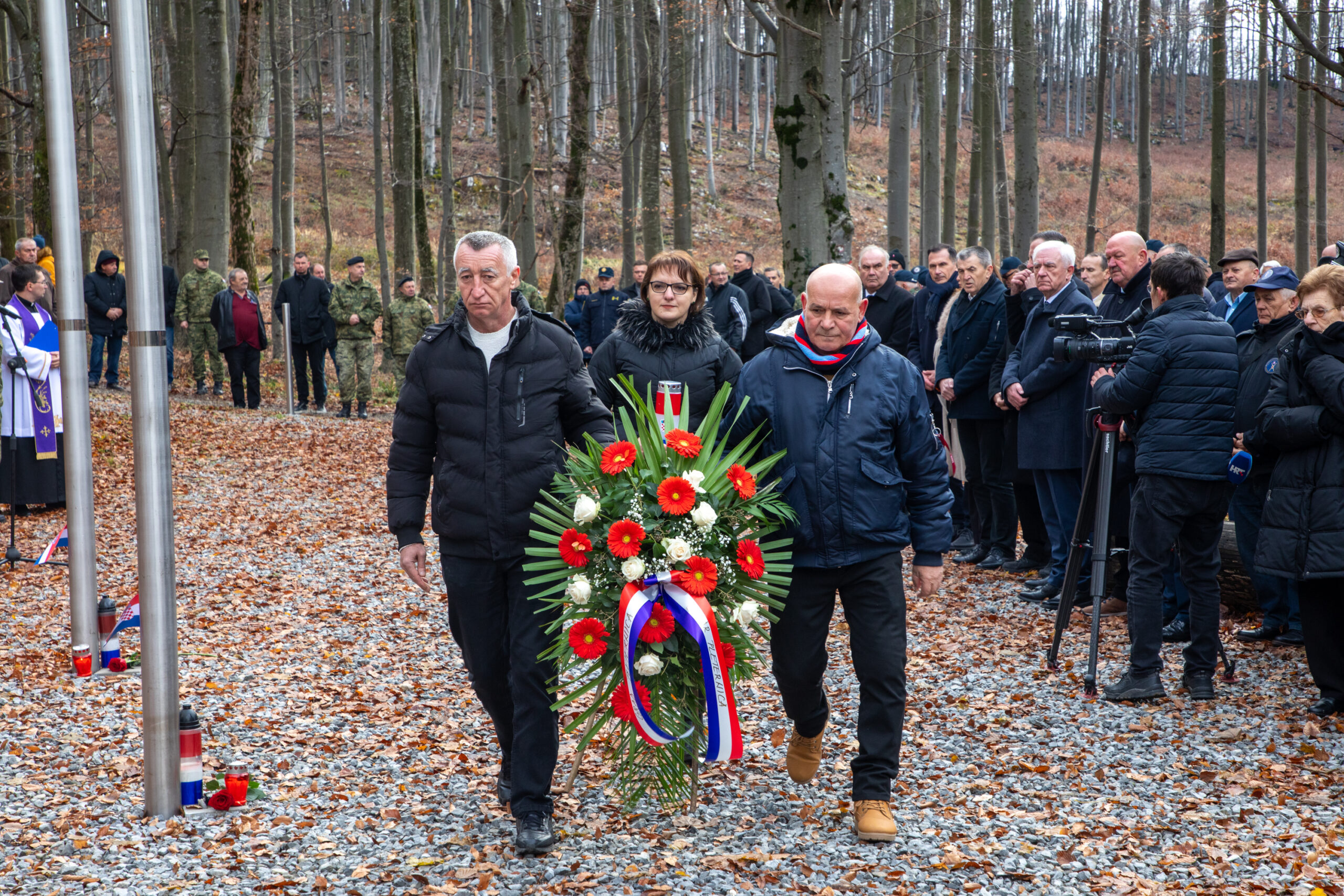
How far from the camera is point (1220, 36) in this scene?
1728cm

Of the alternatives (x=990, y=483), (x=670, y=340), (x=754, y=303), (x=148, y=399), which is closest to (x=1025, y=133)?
(x=754, y=303)

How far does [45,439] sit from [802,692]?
335 inches

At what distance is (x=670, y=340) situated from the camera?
584 centimetres

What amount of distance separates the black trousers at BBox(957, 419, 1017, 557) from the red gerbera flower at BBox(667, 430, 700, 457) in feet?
16.2

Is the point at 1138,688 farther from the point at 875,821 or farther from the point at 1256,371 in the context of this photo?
the point at 875,821

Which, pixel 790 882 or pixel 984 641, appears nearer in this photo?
pixel 790 882

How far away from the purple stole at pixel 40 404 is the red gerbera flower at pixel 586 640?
7733 mm

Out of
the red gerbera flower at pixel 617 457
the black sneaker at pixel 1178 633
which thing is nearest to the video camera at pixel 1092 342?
the black sneaker at pixel 1178 633

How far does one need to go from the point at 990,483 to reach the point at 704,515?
5382 millimetres

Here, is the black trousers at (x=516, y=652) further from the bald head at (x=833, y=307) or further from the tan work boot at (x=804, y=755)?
the bald head at (x=833, y=307)

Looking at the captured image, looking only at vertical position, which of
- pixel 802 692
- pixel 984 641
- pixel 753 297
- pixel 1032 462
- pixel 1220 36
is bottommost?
pixel 984 641

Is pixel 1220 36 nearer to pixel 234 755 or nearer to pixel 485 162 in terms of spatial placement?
pixel 234 755

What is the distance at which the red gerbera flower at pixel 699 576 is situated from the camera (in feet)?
13.5

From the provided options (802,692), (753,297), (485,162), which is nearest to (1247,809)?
(802,692)
